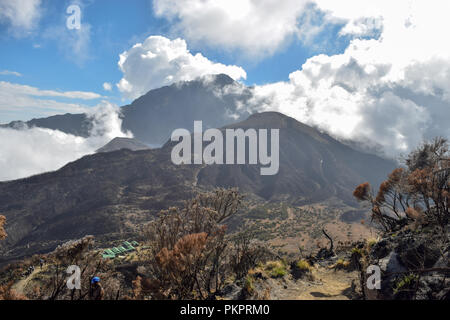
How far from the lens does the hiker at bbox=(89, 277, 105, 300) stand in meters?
7.77

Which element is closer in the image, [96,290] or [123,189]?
[96,290]

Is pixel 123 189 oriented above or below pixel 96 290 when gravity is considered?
below

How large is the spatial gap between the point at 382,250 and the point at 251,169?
12812 centimetres

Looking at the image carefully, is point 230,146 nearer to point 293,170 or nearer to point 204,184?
point 204,184

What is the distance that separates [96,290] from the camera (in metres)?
8.09

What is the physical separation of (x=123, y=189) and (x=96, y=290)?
11369 cm

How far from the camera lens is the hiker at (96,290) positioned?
7.77 metres

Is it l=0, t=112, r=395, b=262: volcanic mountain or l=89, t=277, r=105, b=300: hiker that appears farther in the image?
l=0, t=112, r=395, b=262: volcanic mountain

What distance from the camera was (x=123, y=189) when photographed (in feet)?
372

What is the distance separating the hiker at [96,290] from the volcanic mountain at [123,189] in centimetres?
6617

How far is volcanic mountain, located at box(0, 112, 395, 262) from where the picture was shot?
8644 cm

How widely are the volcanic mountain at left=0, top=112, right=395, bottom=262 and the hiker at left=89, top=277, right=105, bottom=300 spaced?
66.2m

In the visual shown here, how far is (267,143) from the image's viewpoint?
14300 cm

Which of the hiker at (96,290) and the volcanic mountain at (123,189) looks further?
the volcanic mountain at (123,189)
